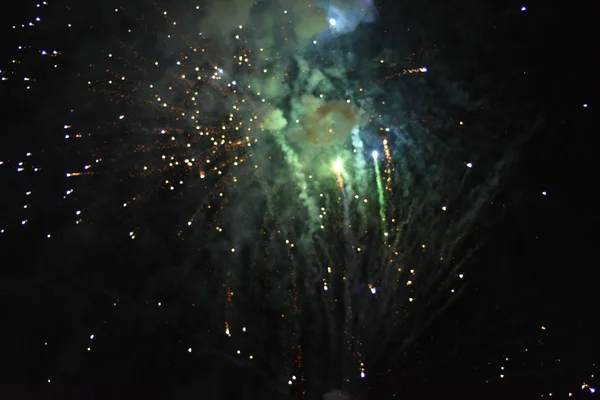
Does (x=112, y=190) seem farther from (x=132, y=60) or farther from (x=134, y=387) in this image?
(x=134, y=387)

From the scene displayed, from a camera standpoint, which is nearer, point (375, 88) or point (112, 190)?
point (375, 88)

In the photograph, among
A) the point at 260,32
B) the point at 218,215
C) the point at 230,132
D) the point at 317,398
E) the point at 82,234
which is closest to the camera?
the point at 260,32

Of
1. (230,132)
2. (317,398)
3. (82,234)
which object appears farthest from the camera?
(317,398)

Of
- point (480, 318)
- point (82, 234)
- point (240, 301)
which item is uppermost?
point (82, 234)

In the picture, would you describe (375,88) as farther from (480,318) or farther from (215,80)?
(480,318)

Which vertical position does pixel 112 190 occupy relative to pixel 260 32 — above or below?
below

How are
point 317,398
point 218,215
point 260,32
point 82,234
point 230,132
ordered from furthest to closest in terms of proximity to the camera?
point 317,398 → point 82,234 → point 218,215 → point 230,132 → point 260,32

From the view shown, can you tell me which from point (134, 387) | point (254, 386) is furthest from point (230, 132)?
point (134, 387)

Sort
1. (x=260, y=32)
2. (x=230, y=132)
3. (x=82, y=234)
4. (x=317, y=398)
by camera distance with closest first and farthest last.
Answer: (x=260, y=32), (x=230, y=132), (x=82, y=234), (x=317, y=398)

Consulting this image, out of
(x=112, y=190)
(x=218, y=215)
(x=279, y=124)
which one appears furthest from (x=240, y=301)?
Result: (x=279, y=124)
